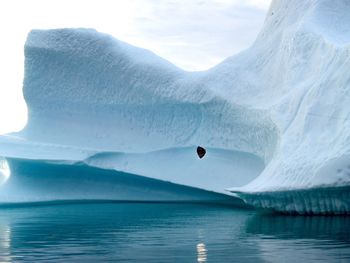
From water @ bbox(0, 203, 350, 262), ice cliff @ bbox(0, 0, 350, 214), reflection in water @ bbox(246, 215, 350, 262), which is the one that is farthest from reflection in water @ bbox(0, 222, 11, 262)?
ice cliff @ bbox(0, 0, 350, 214)

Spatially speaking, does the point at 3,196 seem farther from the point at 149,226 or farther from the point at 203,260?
the point at 203,260

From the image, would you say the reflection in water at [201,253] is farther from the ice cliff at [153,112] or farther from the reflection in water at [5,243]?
the ice cliff at [153,112]

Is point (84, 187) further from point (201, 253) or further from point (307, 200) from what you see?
point (201, 253)

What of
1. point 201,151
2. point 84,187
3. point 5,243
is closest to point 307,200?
point 5,243

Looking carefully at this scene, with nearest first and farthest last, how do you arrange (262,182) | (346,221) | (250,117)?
(346,221), (262,182), (250,117)

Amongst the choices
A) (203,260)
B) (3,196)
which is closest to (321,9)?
(3,196)

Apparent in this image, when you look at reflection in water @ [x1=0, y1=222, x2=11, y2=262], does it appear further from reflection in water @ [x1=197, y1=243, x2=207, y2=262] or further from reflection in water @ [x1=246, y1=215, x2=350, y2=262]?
reflection in water @ [x1=246, y1=215, x2=350, y2=262]
